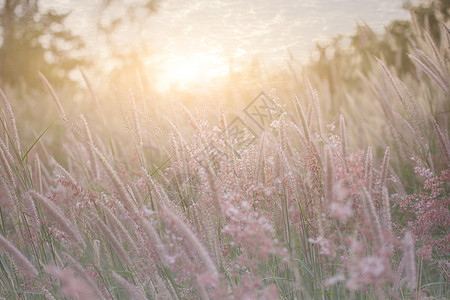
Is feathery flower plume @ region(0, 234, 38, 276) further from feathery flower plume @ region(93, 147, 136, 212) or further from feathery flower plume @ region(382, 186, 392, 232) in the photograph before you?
feathery flower plume @ region(382, 186, 392, 232)

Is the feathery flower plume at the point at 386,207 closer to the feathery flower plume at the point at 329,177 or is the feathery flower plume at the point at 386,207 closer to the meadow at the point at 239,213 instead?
the meadow at the point at 239,213

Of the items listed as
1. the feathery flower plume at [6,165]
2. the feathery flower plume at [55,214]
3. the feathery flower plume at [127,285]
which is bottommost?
the feathery flower plume at [127,285]

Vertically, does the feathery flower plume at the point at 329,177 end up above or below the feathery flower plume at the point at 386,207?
above

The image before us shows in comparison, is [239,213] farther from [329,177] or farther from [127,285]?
[127,285]

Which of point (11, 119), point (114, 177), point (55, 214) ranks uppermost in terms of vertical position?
point (11, 119)

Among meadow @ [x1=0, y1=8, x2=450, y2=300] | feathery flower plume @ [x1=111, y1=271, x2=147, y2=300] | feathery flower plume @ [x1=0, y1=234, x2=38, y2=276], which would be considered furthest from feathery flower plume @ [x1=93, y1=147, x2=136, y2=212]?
feathery flower plume @ [x1=0, y1=234, x2=38, y2=276]

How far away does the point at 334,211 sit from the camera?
3.12 feet

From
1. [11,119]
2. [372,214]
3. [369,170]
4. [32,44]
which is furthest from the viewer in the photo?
[32,44]

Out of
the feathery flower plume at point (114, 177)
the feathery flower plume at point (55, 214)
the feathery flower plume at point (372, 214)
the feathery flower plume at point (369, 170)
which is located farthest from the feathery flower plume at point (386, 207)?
the feathery flower plume at point (55, 214)

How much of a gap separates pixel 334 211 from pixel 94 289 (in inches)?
33.3

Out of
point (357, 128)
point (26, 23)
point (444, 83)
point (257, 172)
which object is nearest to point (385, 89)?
point (357, 128)

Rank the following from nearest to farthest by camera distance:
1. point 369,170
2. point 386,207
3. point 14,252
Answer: point 386,207 → point 14,252 → point 369,170

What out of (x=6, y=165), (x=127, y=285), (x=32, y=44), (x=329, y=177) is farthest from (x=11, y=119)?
(x=32, y=44)

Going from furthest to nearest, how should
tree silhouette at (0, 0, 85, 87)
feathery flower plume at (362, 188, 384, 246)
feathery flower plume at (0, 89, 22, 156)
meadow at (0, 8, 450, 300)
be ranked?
tree silhouette at (0, 0, 85, 87) < feathery flower plume at (0, 89, 22, 156) < meadow at (0, 8, 450, 300) < feathery flower plume at (362, 188, 384, 246)
